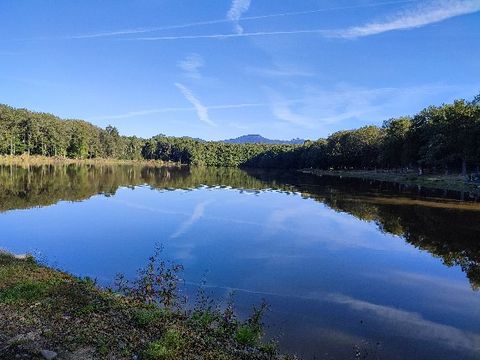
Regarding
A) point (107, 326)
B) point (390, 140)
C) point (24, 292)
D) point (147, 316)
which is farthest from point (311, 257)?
point (390, 140)

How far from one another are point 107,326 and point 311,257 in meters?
16.7

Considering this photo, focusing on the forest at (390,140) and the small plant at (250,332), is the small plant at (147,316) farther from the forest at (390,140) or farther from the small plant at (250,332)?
the forest at (390,140)

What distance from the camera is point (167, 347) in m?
11.5

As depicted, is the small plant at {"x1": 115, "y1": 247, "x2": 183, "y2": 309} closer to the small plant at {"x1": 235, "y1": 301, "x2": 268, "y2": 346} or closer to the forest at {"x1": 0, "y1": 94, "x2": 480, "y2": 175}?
the small plant at {"x1": 235, "y1": 301, "x2": 268, "y2": 346}

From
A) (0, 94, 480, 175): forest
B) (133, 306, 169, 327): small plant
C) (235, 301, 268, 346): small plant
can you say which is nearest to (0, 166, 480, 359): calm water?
(235, 301, 268, 346): small plant

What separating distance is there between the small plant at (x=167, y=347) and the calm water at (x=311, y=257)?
3.59m

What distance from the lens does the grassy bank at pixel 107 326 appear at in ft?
36.9

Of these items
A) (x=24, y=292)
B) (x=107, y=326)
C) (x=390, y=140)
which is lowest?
(x=107, y=326)

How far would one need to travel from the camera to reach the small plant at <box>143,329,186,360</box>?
10.9 meters

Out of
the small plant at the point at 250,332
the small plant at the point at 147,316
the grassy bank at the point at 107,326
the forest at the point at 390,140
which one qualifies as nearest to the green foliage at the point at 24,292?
the grassy bank at the point at 107,326

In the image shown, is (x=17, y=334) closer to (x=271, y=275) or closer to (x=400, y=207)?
(x=271, y=275)

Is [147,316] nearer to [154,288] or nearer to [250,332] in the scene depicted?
[250,332]

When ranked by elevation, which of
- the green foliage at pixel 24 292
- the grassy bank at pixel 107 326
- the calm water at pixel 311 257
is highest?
the green foliage at pixel 24 292

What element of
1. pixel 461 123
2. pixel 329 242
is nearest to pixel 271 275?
pixel 329 242
